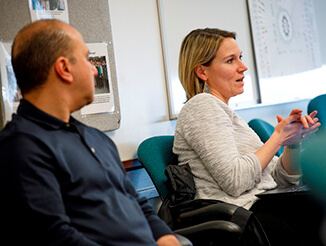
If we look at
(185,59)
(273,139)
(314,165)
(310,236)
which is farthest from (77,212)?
(185,59)

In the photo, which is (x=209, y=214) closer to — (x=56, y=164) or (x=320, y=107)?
(x=56, y=164)

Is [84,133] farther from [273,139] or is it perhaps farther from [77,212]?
[273,139]

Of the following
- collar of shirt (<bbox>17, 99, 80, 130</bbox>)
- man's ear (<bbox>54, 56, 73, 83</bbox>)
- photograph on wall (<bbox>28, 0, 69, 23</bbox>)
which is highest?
photograph on wall (<bbox>28, 0, 69, 23</bbox>)

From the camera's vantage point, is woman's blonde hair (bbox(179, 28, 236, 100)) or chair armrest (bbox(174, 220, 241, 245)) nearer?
chair armrest (bbox(174, 220, 241, 245))

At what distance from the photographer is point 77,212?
967 mm

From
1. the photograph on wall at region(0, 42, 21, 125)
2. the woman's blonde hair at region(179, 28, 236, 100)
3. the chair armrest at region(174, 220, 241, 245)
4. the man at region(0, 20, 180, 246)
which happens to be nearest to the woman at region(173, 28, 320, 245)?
the woman's blonde hair at region(179, 28, 236, 100)

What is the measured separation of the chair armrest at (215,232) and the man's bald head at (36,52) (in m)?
0.68

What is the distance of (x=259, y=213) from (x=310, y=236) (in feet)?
1.24

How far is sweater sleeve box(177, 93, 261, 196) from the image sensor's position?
5.24 ft

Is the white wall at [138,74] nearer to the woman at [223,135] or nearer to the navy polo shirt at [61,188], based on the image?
the woman at [223,135]

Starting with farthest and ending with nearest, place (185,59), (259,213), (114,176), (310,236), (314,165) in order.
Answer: (185,59) < (259,213) < (310,236) < (114,176) < (314,165)

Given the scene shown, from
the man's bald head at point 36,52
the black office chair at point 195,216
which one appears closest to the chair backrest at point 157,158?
the black office chair at point 195,216

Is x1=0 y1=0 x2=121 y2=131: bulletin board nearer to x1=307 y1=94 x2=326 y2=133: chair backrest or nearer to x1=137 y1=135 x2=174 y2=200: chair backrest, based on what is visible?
x1=137 y1=135 x2=174 y2=200: chair backrest

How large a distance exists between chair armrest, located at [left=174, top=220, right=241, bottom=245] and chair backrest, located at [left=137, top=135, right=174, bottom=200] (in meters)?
0.38
